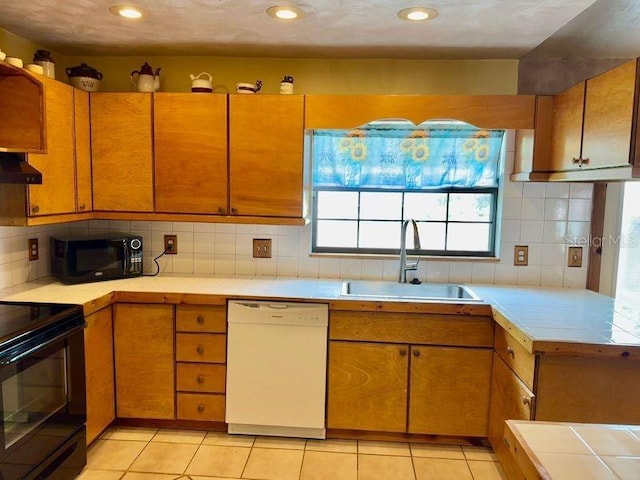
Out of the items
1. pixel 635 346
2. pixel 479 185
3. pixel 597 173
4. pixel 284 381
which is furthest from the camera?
pixel 479 185

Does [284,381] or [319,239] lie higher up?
[319,239]

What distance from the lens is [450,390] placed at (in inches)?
101

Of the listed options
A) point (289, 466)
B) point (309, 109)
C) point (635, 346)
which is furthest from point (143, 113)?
point (635, 346)

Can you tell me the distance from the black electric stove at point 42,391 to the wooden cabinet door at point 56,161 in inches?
21.2

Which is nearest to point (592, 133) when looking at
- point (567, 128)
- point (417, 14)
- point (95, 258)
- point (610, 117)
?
point (610, 117)

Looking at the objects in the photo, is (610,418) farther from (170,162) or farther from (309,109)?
(170,162)

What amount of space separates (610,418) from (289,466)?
151 centimetres

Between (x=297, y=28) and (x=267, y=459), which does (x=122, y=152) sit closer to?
(x=297, y=28)

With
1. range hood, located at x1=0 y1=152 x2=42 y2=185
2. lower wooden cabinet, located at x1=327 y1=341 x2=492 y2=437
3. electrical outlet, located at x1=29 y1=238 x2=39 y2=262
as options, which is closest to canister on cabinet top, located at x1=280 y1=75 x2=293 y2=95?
range hood, located at x1=0 y1=152 x2=42 y2=185

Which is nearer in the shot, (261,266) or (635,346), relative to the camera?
(635,346)

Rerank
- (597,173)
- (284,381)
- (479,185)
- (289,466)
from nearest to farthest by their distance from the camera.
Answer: (597,173) → (289,466) → (284,381) → (479,185)

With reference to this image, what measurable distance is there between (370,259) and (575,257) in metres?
1.29

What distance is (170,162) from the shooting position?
9.09 feet

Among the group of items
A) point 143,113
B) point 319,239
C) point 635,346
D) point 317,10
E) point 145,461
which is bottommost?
point 145,461
